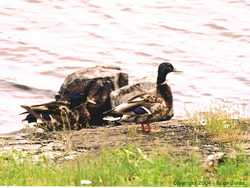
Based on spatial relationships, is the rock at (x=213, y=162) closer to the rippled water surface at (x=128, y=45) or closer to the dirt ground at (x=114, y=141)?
the dirt ground at (x=114, y=141)

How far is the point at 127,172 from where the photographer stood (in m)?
10.8

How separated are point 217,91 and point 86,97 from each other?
5962mm

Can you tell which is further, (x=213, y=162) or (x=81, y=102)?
(x=81, y=102)

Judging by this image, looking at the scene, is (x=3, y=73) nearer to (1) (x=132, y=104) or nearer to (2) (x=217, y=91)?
(2) (x=217, y=91)

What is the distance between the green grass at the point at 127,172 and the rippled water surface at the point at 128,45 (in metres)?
6.88

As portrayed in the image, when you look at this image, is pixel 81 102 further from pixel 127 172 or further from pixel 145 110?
pixel 127 172

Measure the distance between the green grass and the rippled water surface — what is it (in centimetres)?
688

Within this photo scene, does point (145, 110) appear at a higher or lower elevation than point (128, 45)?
lower

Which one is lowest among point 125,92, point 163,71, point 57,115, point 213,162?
point 213,162

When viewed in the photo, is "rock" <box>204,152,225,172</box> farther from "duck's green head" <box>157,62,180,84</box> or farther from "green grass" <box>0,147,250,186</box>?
"duck's green head" <box>157,62,180,84</box>

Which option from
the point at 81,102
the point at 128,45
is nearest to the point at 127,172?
the point at 81,102

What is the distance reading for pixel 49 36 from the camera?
1240 inches

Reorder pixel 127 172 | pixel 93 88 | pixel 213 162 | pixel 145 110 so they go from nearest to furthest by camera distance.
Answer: pixel 127 172 → pixel 213 162 → pixel 145 110 → pixel 93 88

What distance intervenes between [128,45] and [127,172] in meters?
19.7
